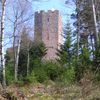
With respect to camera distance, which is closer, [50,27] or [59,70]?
[59,70]

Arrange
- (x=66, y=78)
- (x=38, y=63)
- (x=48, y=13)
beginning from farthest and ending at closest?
(x=48, y=13), (x=38, y=63), (x=66, y=78)

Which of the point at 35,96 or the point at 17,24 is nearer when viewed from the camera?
the point at 35,96

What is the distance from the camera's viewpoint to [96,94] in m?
14.7

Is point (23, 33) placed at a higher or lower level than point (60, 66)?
higher

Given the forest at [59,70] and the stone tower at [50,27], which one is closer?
the forest at [59,70]

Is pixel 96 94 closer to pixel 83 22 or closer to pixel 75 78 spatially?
pixel 75 78

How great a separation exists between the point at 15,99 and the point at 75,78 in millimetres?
9388

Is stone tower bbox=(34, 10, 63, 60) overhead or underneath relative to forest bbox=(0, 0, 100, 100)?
overhead

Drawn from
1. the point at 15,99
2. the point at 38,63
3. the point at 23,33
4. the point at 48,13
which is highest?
the point at 48,13

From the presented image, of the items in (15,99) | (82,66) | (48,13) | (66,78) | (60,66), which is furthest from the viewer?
(48,13)

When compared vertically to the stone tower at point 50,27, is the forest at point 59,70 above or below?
below

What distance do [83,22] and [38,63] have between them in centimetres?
1687

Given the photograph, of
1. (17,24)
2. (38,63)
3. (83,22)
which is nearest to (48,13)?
(83,22)

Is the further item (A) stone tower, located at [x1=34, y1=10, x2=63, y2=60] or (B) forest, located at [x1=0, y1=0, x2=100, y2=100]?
(A) stone tower, located at [x1=34, y1=10, x2=63, y2=60]
